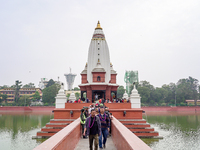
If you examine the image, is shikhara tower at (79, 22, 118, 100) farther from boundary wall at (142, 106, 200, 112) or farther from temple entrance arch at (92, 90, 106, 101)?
boundary wall at (142, 106, 200, 112)

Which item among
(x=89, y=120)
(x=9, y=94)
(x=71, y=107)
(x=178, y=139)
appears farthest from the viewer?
(x=9, y=94)

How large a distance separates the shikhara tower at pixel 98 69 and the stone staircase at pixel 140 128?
303 inches

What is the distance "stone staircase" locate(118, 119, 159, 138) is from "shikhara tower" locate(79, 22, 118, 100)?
25.3 feet

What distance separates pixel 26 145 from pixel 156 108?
153 ft

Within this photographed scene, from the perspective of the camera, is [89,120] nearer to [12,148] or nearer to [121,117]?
[12,148]

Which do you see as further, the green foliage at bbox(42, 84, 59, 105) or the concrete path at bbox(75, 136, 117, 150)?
the green foliage at bbox(42, 84, 59, 105)

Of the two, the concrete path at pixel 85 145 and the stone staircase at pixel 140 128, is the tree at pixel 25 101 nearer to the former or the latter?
the stone staircase at pixel 140 128

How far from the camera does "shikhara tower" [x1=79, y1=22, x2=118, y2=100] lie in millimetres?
26067

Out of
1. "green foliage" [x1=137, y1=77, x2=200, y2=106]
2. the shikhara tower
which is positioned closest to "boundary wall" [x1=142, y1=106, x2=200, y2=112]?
"green foliage" [x1=137, y1=77, x2=200, y2=106]

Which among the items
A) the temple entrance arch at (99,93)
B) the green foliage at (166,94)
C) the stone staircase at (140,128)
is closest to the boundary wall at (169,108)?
the green foliage at (166,94)

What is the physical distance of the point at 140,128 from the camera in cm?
1831

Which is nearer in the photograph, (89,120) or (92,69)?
(89,120)

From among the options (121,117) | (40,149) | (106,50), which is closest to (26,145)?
(121,117)

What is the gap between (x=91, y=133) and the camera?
22.2 ft
